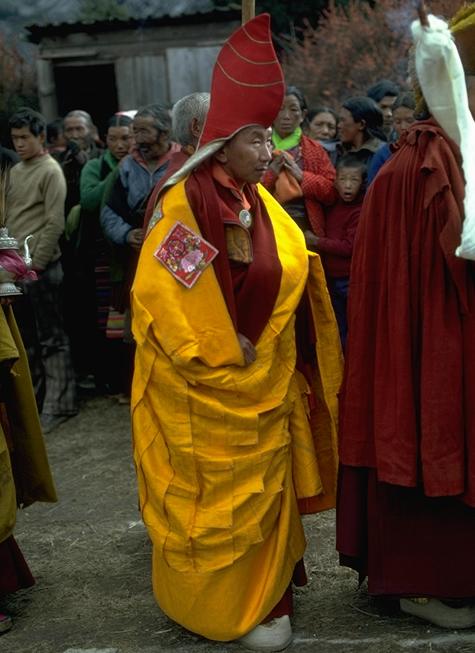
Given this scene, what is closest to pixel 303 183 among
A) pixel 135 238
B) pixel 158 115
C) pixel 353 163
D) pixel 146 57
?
pixel 353 163

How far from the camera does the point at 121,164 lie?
6.33 meters

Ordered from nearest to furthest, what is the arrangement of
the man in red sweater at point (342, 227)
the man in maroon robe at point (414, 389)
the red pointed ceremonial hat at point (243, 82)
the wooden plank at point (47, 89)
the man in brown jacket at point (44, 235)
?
1. the man in maroon robe at point (414, 389)
2. the red pointed ceremonial hat at point (243, 82)
3. the man in red sweater at point (342, 227)
4. the man in brown jacket at point (44, 235)
5. the wooden plank at point (47, 89)

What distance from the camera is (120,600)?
416 centimetres

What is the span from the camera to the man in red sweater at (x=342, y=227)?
580cm

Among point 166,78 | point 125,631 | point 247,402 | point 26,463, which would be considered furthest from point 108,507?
point 166,78

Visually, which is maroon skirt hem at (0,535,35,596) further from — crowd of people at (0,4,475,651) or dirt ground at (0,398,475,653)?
crowd of people at (0,4,475,651)

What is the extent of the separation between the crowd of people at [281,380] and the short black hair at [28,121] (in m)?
3.27

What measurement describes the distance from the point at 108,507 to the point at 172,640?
174 centimetres

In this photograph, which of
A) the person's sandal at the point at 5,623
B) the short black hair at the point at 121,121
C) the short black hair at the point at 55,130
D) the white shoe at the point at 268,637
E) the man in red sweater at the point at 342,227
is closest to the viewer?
the white shoe at the point at 268,637

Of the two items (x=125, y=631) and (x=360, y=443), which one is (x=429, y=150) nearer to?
(x=360, y=443)

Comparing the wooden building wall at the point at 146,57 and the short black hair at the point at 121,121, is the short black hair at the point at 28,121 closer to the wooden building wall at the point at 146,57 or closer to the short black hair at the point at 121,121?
the short black hair at the point at 121,121

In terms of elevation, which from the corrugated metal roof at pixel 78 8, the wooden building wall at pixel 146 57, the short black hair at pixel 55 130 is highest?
the corrugated metal roof at pixel 78 8

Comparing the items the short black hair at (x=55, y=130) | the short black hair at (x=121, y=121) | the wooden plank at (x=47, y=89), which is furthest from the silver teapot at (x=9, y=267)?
the wooden plank at (x=47, y=89)

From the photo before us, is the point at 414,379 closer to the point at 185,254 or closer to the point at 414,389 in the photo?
the point at 414,389
